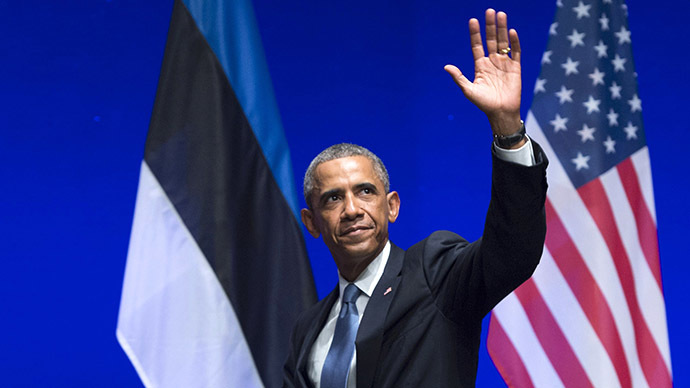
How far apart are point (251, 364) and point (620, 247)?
1245 mm

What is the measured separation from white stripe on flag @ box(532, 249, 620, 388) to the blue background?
0.47 metres

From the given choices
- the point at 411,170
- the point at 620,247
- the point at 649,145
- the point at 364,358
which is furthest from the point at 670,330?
the point at 364,358

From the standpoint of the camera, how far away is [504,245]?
1.30 m

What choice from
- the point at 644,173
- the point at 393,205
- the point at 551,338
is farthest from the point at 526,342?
the point at 393,205

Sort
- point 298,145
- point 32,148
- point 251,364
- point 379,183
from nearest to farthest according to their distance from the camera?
point 379,183, point 251,364, point 32,148, point 298,145

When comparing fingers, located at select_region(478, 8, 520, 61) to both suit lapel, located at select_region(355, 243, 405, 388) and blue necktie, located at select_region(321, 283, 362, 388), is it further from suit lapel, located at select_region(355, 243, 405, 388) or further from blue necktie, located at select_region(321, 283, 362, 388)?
blue necktie, located at select_region(321, 283, 362, 388)

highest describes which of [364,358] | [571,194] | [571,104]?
[571,104]

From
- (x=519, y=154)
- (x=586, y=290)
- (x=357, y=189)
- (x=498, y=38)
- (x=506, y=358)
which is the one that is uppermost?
(x=498, y=38)

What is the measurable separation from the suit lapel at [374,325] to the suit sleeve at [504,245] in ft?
0.46

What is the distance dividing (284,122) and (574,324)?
1.32 meters

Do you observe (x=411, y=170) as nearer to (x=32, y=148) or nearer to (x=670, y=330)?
(x=670, y=330)

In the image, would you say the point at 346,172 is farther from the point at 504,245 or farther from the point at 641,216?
the point at 641,216

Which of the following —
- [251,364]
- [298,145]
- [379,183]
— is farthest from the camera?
[298,145]

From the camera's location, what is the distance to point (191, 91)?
2.42 meters
